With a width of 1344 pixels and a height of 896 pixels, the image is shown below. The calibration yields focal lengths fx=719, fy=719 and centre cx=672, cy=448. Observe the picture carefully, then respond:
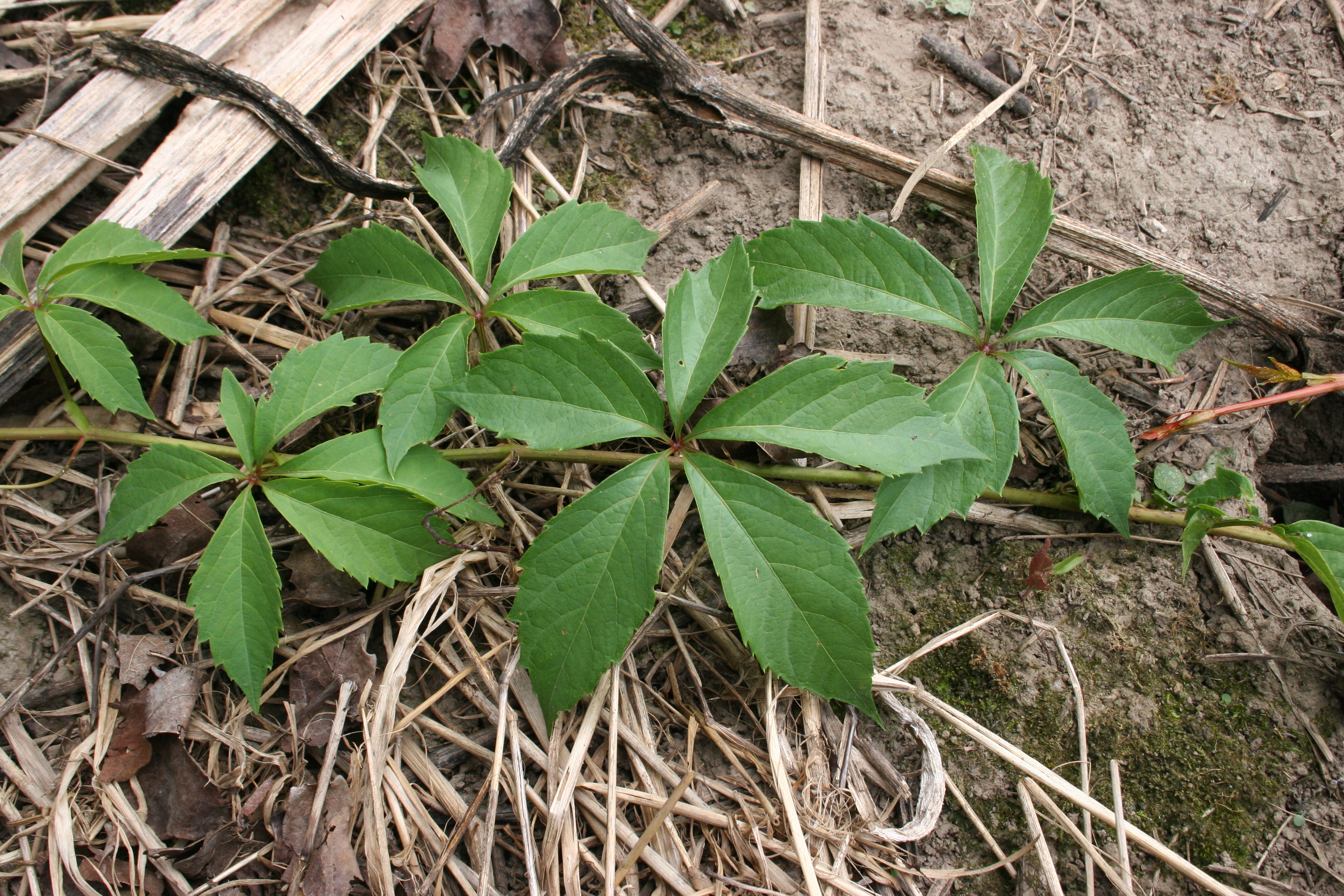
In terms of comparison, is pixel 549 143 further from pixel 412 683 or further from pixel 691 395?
pixel 412 683

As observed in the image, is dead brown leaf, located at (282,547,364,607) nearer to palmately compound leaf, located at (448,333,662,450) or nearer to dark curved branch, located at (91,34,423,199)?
palmately compound leaf, located at (448,333,662,450)

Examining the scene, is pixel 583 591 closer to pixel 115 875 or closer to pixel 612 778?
pixel 612 778

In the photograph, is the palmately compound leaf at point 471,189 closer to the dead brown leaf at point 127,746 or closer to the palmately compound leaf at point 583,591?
the palmately compound leaf at point 583,591

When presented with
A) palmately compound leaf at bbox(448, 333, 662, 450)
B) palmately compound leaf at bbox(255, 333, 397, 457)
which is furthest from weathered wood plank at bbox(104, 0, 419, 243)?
palmately compound leaf at bbox(448, 333, 662, 450)

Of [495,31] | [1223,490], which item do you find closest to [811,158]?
[495,31]

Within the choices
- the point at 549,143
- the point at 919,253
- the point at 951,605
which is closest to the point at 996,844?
the point at 951,605

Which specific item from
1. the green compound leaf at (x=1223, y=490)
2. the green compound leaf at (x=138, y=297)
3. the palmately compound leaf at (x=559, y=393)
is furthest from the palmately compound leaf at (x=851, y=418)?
the green compound leaf at (x=138, y=297)
